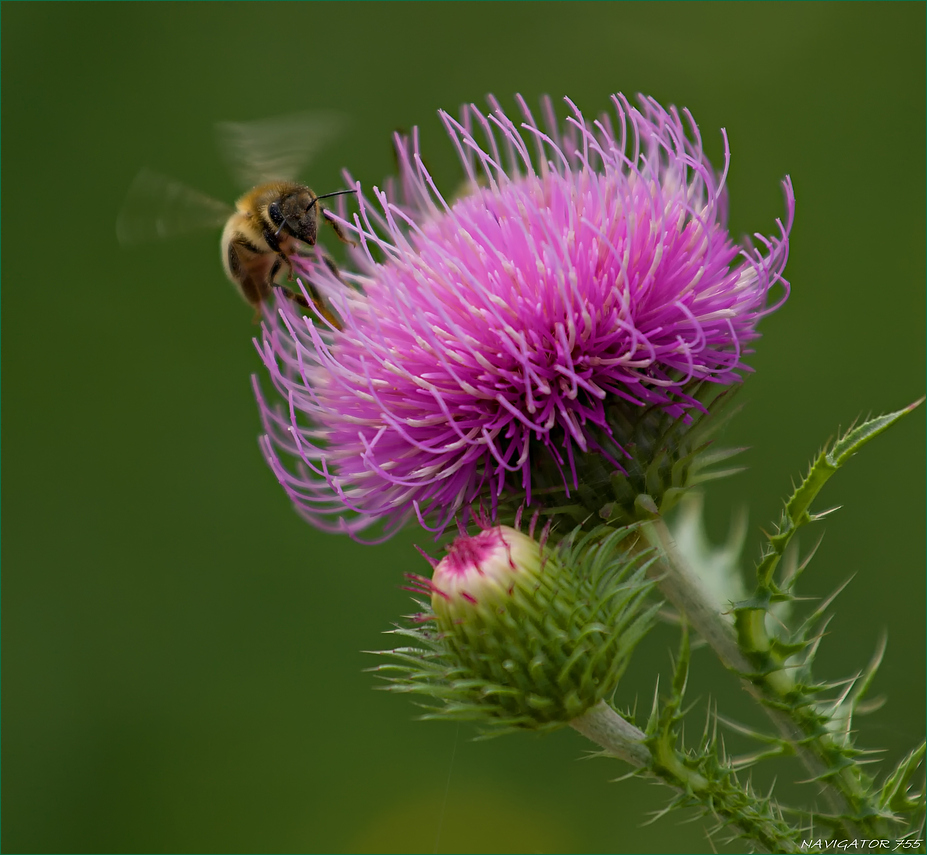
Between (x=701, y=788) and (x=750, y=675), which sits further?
(x=750, y=675)

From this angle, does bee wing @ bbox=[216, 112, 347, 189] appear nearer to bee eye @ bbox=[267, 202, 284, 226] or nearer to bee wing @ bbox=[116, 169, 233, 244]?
bee wing @ bbox=[116, 169, 233, 244]

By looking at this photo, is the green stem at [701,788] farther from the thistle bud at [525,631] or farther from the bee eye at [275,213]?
the bee eye at [275,213]

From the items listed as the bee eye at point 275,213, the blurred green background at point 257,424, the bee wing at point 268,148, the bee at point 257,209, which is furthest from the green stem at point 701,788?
the bee wing at point 268,148

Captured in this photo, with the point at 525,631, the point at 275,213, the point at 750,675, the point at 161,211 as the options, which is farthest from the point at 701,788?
the point at 161,211

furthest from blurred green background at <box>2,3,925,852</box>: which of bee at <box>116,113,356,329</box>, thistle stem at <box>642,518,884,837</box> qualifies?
thistle stem at <box>642,518,884,837</box>

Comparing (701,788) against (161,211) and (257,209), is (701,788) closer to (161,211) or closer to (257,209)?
(257,209)

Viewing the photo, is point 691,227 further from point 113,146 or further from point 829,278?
point 113,146
